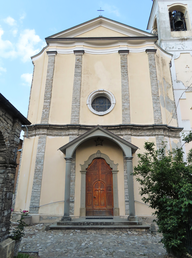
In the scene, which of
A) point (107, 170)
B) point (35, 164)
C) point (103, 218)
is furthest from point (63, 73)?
point (103, 218)

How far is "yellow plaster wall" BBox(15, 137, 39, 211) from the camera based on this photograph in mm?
8922

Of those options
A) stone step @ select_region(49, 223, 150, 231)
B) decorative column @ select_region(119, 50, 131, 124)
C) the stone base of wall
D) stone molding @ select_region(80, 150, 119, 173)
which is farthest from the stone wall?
decorative column @ select_region(119, 50, 131, 124)

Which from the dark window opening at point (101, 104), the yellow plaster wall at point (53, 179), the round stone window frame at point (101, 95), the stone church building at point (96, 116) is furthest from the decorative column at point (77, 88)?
the yellow plaster wall at point (53, 179)

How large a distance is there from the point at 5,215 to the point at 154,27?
17.8m

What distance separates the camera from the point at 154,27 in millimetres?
16641

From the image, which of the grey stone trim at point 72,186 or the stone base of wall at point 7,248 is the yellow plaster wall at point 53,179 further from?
the stone base of wall at point 7,248

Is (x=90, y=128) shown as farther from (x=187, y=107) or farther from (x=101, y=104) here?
(x=187, y=107)

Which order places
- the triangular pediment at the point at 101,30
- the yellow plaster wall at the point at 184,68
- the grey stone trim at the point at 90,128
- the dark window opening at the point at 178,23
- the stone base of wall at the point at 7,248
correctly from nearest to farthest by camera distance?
the stone base of wall at the point at 7,248 < the grey stone trim at the point at 90,128 < the triangular pediment at the point at 101,30 < the yellow plaster wall at the point at 184,68 < the dark window opening at the point at 178,23

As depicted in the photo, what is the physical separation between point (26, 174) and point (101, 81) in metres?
6.45

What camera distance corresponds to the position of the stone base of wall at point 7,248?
3.99m

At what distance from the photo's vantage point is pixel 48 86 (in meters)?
10.8

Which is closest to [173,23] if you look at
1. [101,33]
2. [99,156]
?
[101,33]

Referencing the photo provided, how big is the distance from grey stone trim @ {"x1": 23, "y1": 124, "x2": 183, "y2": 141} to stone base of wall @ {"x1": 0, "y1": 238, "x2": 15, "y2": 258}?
19.1 ft

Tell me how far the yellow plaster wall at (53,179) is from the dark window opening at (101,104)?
8.35 feet
